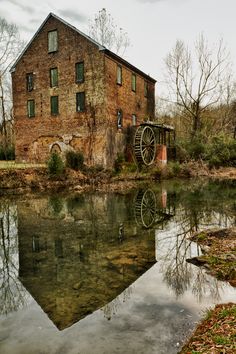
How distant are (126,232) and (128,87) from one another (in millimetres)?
17863

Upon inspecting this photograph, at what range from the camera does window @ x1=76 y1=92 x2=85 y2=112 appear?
21.3 metres

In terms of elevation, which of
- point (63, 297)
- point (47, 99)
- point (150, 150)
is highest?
point (47, 99)

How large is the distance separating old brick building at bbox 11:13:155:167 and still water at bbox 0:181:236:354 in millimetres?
11962

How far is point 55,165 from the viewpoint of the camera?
1728cm

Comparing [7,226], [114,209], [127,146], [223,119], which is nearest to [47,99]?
[127,146]

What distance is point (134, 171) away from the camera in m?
22.0

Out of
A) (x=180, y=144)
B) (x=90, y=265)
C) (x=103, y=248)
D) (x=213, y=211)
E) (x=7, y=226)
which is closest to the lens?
(x=90, y=265)

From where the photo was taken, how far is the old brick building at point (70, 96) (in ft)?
68.1

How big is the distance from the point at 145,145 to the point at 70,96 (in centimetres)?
655

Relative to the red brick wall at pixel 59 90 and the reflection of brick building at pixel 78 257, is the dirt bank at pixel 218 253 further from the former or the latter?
the red brick wall at pixel 59 90

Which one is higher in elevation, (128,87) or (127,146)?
(128,87)

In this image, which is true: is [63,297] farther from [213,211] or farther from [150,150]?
[150,150]

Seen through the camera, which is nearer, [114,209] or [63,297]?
[63,297]

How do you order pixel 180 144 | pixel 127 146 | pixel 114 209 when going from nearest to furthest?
pixel 114 209, pixel 127 146, pixel 180 144
